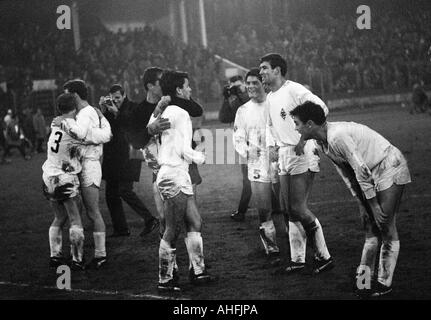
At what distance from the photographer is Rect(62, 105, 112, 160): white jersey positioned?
755cm

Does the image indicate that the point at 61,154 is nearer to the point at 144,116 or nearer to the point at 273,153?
the point at 144,116

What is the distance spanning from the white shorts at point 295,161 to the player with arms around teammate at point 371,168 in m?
0.86

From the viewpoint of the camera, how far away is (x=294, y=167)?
6930mm

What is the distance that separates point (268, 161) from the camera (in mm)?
7809

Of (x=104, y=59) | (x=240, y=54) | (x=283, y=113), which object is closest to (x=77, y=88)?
(x=283, y=113)

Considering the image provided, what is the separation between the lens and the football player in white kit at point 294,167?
6.93 metres

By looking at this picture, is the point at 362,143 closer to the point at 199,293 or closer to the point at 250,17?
the point at 199,293

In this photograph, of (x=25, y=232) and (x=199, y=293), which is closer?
(x=199, y=293)

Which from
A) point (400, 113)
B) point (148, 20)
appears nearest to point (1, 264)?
point (400, 113)

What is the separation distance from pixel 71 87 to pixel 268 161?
2.37m

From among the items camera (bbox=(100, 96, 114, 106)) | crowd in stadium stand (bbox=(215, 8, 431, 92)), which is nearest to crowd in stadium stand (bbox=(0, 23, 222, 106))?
crowd in stadium stand (bbox=(215, 8, 431, 92))

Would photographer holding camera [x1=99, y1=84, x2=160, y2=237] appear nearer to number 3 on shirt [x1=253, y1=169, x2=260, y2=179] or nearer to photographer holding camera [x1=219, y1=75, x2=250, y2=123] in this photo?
photographer holding camera [x1=219, y1=75, x2=250, y2=123]

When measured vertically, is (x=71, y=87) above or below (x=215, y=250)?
above

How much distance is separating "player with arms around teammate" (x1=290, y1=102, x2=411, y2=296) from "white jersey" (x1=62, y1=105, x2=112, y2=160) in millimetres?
2612
